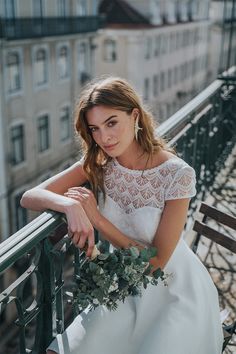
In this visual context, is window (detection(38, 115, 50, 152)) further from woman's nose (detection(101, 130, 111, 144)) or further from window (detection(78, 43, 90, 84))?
woman's nose (detection(101, 130, 111, 144))

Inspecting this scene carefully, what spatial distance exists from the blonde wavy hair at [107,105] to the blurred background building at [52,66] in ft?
31.4

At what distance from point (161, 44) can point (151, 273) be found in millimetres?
33479

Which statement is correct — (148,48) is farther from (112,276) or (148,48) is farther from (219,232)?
(112,276)

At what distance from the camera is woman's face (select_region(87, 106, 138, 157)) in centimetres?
229

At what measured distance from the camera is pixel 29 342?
13281mm

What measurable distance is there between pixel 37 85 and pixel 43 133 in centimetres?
209

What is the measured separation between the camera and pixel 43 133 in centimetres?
2122

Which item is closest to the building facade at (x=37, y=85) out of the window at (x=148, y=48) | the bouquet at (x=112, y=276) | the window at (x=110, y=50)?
the window at (x=110, y=50)

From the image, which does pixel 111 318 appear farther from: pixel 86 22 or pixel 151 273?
pixel 86 22

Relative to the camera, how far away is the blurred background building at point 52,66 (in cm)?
1844

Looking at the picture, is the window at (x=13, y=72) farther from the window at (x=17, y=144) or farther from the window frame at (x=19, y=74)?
the window at (x=17, y=144)

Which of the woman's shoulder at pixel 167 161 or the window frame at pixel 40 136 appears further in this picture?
the window frame at pixel 40 136

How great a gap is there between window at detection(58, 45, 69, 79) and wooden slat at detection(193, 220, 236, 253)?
19.5m

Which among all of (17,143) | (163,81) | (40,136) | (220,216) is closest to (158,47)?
(163,81)
